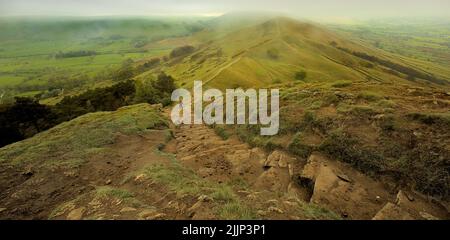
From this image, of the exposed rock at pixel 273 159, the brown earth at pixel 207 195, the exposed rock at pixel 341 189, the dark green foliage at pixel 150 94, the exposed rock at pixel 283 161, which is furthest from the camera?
the dark green foliage at pixel 150 94

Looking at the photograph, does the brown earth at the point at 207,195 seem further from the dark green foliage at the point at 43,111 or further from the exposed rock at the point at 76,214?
the dark green foliage at the point at 43,111

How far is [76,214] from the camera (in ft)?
32.9

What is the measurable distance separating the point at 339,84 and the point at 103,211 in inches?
877

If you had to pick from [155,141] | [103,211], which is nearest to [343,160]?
[103,211]

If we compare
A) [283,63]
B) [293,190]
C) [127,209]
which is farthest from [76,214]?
[283,63]

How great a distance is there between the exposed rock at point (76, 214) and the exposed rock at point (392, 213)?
1061 centimetres

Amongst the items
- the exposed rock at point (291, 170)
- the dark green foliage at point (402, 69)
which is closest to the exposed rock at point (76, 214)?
the exposed rock at point (291, 170)

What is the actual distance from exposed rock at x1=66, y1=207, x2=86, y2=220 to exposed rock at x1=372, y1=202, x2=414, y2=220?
10613 millimetres

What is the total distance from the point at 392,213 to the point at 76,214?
457 inches

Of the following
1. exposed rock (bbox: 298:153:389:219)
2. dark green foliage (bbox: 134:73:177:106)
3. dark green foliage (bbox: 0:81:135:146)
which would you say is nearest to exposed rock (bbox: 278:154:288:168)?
exposed rock (bbox: 298:153:389:219)

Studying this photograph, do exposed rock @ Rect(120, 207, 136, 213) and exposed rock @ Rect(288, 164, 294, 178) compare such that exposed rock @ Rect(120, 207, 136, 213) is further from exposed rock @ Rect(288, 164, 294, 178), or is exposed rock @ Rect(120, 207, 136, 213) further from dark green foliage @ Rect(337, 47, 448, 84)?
dark green foliage @ Rect(337, 47, 448, 84)

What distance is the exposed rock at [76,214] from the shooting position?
9.80m
